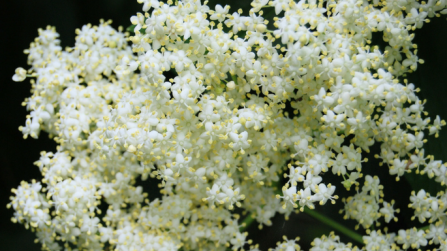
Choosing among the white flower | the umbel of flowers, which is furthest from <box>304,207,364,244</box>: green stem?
the white flower

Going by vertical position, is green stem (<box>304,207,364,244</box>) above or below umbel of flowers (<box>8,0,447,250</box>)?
below

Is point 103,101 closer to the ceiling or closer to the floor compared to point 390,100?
closer to the ceiling

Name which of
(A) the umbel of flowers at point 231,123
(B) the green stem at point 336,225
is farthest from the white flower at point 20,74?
(B) the green stem at point 336,225

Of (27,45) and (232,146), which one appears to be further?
(27,45)

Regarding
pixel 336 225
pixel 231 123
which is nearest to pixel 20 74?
pixel 231 123

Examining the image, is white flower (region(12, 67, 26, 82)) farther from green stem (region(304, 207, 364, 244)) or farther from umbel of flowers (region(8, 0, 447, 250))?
green stem (region(304, 207, 364, 244))

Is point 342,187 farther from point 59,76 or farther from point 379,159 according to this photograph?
point 59,76

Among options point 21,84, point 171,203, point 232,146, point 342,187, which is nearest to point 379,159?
point 342,187
